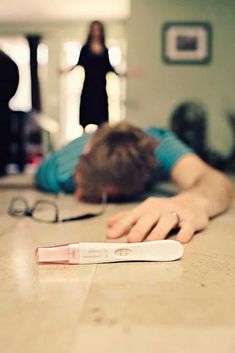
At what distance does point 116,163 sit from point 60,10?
3.20 meters

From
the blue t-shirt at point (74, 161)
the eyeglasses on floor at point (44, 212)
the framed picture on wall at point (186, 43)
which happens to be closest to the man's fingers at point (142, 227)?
the eyeglasses on floor at point (44, 212)

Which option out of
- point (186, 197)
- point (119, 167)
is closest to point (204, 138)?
point (119, 167)

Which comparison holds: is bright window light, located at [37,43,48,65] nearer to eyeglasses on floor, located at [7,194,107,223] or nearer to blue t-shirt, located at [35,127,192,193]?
blue t-shirt, located at [35,127,192,193]

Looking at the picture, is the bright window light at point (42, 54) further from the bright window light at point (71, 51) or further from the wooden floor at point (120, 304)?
the wooden floor at point (120, 304)

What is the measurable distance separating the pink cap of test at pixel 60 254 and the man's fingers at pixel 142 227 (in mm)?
118

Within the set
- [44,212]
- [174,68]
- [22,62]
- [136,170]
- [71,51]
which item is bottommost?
[44,212]

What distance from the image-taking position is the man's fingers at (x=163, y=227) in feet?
2.40

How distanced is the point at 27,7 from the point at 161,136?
2978mm

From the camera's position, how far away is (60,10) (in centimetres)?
407

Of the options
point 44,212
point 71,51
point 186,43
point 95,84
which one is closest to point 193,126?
point 186,43

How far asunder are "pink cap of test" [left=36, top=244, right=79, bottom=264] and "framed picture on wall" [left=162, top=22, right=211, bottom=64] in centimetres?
275

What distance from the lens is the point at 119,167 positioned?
1.31 meters

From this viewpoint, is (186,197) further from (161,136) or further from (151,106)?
(151,106)

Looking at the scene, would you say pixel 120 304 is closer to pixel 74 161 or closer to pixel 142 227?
pixel 142 227
